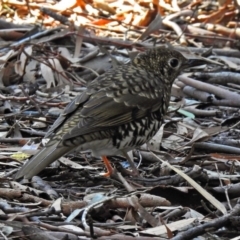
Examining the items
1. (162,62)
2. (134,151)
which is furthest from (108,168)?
(162,62)

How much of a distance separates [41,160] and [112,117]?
0.55 m

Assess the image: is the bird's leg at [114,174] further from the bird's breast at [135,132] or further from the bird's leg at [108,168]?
the bird's breast at [135,132]

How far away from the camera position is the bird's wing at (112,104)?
4.26 metres

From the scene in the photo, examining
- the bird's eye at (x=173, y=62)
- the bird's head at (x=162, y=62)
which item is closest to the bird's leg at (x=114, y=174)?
the bird's head at (x=162, y=62)

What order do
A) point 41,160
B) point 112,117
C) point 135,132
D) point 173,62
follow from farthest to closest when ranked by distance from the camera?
1. point 173,62
2. point 135,132
3. point 112,117
4. point 41,160

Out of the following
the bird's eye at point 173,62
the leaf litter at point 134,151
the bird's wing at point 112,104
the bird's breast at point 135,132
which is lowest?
the leaf litter at point 134,151

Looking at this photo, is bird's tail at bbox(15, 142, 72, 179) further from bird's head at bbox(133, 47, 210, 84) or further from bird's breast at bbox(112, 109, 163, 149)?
bird's head at bbox(133, 47, 210, 84)

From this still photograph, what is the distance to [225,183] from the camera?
13.6 feet

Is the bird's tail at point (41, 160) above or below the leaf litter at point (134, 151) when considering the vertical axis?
above

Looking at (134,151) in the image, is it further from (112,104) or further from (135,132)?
(112,104)

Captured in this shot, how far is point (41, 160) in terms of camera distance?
402 centimetres

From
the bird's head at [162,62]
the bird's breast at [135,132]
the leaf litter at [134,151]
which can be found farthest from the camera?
the bird's head at [162,62]

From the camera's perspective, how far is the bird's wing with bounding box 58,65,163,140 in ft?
14.0

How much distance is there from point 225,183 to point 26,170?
1.08 m
